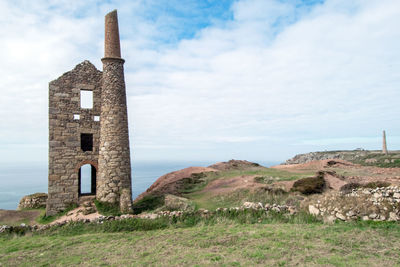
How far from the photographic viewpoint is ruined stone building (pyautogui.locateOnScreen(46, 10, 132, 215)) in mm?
16594

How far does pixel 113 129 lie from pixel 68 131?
290 centimetres

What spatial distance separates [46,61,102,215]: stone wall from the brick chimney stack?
118 cm

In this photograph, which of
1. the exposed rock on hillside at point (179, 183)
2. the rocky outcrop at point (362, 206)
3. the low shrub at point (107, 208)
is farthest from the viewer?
the exposed rock on hillside at point (179, 183)

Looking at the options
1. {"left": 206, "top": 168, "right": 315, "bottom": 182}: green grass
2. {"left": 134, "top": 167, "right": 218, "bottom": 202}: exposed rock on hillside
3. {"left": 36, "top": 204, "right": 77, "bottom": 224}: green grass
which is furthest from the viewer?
{"left": 134, "top": 167, "right": 218, "bottom": 202}: exposed rock on hillside

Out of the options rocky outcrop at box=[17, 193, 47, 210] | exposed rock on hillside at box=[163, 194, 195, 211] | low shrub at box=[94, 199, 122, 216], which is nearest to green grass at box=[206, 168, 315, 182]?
exposed rock on hillside at box=[163, 194, 195, 211]

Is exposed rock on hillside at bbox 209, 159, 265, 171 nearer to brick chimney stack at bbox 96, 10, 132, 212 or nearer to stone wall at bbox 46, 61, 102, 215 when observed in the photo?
brick chimney stack at bbox 96, 10, 132, 212

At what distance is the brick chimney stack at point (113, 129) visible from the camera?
1641 cm

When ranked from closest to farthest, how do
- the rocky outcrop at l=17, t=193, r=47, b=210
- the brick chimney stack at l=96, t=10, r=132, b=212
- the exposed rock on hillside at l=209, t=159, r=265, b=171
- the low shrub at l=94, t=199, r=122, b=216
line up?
the low shrub at l=94, t=199, r=122, b=216 < the brick chimney stack at l=96, t=10, r=132, b=212 < the rocky outcrop at l=17, t=193, r=47, b=210 < the exposed rock on hillside at l=209, t=159, r=265, b=171

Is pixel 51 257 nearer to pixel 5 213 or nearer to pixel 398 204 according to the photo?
pixel 398 204

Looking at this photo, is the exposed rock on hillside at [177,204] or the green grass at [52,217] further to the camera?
the green grass at [52,217]

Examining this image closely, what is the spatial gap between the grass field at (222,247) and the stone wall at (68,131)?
6.33 meters

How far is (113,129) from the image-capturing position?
1678 cm

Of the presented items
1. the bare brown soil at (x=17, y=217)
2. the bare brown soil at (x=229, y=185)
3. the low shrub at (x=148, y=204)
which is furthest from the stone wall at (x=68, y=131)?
the bare brown soil at (x=229, y=185)

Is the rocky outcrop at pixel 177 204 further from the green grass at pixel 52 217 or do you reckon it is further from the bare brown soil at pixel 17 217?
the bare brown soil at pixel 17 217
